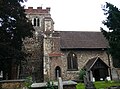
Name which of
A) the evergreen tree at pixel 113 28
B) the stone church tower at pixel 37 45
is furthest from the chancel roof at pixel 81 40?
the evergreen tree at pixel 113 28

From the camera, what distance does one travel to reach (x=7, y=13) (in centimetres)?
2256

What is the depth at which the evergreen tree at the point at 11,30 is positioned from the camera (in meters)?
21.4

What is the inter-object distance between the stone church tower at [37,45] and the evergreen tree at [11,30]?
244 inches

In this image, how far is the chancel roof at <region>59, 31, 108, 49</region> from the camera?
3198cm

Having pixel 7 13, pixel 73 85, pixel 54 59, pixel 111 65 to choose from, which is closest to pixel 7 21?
pixel 7 13

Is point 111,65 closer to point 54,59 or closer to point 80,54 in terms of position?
point 80,54

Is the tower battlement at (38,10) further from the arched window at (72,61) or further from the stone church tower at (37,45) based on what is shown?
the arched window at (72,61)

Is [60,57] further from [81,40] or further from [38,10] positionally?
[38,10]

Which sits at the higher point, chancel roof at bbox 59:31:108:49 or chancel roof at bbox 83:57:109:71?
chancel roof at bbox 59:31:108:49

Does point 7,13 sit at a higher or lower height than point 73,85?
higher

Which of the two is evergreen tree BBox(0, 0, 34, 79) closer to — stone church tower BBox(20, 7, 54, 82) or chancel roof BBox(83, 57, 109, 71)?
stone church tower BBox(20, 7, 54, 82)

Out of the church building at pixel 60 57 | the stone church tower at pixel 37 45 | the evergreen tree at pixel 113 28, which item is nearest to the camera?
the evergreen tree at pixel 113 28

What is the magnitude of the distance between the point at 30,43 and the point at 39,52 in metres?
2.05

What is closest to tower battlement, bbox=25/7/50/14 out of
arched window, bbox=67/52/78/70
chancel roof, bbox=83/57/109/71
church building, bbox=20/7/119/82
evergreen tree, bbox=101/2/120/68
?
church building, bbox=20/7/119/82
